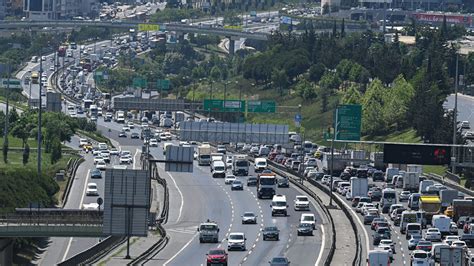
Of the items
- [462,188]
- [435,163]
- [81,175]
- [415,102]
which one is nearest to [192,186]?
[81,175]

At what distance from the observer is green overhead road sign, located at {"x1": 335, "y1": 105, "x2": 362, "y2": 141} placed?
115438mm

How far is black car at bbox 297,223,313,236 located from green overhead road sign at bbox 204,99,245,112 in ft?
159

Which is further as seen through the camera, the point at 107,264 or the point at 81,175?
the point at 81,175

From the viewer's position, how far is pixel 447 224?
335ft

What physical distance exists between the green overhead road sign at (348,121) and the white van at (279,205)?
5.25m

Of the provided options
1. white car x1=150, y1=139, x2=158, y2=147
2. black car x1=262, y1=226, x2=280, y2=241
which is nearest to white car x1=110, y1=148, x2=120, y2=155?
white car x1=150, y1=139, x2=158, y2=147

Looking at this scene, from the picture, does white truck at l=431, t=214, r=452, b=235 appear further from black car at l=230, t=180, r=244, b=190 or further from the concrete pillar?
black car at l=230, t=180, r=244, b=190

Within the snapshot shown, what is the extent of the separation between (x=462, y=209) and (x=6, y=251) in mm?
26835

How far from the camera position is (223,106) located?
511ft

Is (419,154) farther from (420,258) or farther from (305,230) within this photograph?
(305,230)

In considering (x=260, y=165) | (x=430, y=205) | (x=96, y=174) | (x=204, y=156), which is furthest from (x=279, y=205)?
(x=204, y=156)

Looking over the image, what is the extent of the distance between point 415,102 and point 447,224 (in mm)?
61406

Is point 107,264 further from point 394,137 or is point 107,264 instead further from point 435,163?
point 394,137

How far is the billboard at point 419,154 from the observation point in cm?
9506
